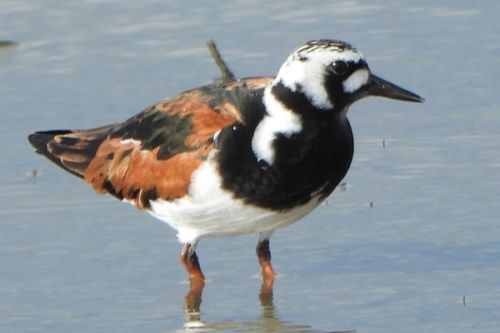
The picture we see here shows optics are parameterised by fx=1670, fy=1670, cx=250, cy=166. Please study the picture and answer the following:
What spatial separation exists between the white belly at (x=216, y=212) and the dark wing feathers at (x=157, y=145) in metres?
0.06

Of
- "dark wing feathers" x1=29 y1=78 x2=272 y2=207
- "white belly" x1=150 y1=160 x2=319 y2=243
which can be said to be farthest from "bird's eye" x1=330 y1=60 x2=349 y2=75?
"white belly" x1=150 y1=160 x2=319 y2=243

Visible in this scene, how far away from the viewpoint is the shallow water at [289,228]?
7262 mm

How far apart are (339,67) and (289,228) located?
1280 millimetres

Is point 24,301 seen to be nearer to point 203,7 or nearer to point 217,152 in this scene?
point 217,152

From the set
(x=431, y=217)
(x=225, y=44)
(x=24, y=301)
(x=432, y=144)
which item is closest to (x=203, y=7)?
(x=225, y=44)

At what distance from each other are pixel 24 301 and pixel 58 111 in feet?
9.08

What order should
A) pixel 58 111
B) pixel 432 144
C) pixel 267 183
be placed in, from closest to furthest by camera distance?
pixel 267 183, pixel 432 144, pixel 58 111

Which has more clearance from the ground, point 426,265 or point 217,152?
point 217,152

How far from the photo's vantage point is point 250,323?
714cm

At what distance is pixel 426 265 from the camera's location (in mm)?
7652

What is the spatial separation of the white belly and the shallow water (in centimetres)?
26

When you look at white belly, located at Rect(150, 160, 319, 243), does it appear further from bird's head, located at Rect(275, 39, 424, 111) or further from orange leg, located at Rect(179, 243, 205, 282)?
bird's head, located at Rect(275, 39, 424, 111)

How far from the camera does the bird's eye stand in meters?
7.30

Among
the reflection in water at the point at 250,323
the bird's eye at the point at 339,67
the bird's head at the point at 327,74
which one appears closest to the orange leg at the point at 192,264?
the reflection in water at the point at 250,323
